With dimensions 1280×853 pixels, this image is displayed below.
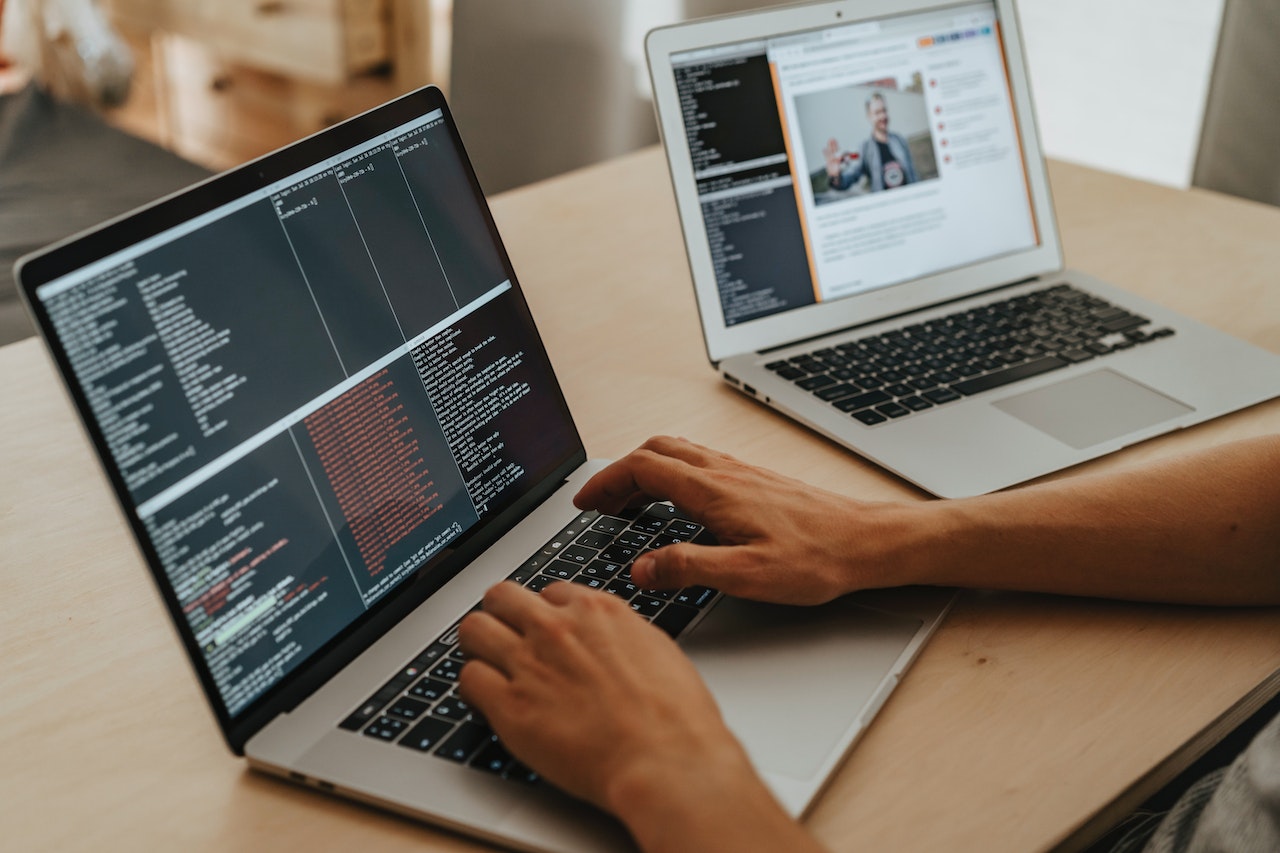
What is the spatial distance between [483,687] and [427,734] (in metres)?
0.04

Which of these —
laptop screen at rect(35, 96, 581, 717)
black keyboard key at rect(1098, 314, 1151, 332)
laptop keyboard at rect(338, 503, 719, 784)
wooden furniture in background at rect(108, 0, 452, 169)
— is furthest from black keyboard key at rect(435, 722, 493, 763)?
wooden furniture in background at rect(108, 0, 452, 169)

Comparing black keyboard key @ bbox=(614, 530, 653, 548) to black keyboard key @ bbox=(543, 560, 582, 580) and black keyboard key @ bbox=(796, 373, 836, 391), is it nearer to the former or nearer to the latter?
black keyboard key @ bbox=(543, 560, 582, 580)

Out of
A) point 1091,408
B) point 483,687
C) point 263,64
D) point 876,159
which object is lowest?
point 1091,408

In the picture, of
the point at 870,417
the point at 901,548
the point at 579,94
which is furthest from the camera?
the point at 579,94

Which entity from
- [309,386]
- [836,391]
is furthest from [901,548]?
[309,386]

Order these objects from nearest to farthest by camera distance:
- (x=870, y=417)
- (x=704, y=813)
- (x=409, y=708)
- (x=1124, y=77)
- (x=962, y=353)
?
1. (x=704, y=813)
2. (x=409, y=708)
3. (x=870, y=417)
4. (x=962, y=353)
5. (x=1124, y=77)

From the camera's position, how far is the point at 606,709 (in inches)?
21.8

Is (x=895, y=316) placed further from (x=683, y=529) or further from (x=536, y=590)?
(x=536, y=590)

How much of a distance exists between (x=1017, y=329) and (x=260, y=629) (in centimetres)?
78

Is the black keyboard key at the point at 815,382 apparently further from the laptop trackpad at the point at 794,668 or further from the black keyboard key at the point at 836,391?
the laptop trackpad at the point at 794,668

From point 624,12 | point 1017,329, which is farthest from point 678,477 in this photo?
point 624,12

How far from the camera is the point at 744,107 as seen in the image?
102 cm

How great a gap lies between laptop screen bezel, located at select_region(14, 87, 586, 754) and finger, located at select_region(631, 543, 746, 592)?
0.42 ft

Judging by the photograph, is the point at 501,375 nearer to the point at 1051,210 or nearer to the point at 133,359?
the point at 133,359
